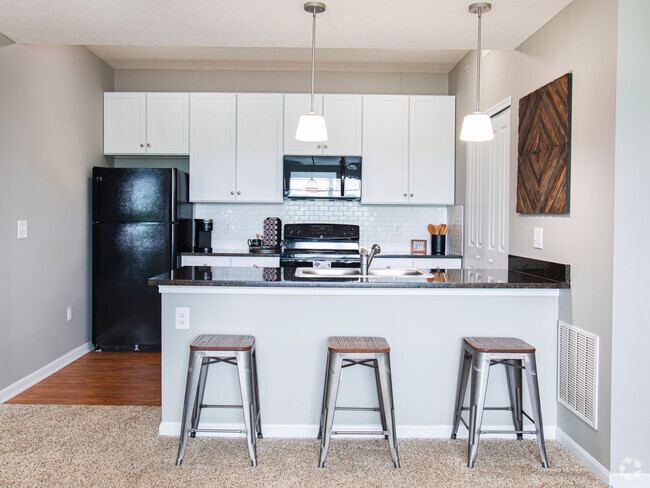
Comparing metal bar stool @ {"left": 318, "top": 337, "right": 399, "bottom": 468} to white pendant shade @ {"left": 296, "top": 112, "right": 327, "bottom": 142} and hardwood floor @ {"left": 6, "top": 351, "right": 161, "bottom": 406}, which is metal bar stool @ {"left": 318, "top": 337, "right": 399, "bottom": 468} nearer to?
white pendant shade @ {"left": 296, "top": 112, "right": 327, "bottom": 142}

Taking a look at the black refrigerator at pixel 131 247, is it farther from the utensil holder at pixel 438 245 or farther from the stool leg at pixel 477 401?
the stool leg at pixel 477 401

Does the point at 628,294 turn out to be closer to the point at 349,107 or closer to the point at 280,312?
the point at 280,312

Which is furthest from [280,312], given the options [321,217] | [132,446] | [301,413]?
[321,217]

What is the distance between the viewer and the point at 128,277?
4547 mm

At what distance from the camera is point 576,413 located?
8.62 ft

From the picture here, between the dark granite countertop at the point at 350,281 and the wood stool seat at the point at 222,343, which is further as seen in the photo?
the dark granite countertop at the point at 350,281

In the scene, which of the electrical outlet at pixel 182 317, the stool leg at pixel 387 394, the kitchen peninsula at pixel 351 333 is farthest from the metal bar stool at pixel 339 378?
the electrical outlet at pixel 182 317

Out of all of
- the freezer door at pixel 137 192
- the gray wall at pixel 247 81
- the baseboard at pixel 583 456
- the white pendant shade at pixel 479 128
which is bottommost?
the baseboard at pixel 583 456

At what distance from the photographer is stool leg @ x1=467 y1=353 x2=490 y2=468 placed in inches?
97.3

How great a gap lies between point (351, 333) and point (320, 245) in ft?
6.87

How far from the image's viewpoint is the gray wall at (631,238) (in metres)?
2.30

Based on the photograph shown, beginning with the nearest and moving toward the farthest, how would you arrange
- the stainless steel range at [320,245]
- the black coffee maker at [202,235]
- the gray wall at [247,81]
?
the stainless steel range at [320,245], the black coffee maker at [202,235], the gray wall at [247,81]

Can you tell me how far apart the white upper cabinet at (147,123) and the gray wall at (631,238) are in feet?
11.9

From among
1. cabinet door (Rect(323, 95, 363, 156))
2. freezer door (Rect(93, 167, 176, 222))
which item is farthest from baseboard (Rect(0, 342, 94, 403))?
cabinet door (Rect(323, 95, 363, 156))
